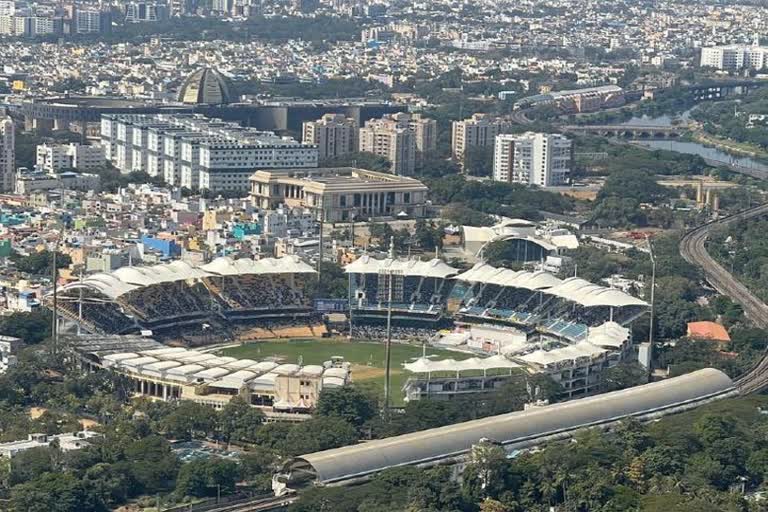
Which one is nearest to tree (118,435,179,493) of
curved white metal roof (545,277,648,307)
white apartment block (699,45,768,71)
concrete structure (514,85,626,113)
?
curved white metal roof (545,277,648,307)

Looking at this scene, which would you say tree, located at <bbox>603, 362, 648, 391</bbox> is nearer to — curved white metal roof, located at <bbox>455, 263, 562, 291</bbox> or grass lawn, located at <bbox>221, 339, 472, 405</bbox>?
grass lawn, located at <bbox>221, 339, 472, 405</bbox>

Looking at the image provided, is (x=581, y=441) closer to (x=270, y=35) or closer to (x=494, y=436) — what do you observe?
(x=494, y=436)

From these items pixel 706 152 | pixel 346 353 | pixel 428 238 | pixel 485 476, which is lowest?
pixel 706 152

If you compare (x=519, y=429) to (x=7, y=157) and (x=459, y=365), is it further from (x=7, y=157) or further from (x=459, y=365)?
(x=7, y=157)

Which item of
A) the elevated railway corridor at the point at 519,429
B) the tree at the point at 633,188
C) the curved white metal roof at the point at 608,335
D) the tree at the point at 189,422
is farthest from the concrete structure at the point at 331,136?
the tree at the point at 189,422

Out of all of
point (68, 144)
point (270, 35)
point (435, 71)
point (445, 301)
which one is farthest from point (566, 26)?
point (445, 301)

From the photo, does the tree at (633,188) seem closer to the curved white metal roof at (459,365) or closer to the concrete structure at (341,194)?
the concrete structure at (341,194)

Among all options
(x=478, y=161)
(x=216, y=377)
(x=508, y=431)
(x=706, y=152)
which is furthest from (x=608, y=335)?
(x=706, y=152)
